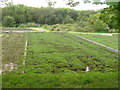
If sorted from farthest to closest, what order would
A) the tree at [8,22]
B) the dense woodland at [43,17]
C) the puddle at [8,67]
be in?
the dense woodland at [43,17] → the tree at [8,22] → the puddle at [8,67]

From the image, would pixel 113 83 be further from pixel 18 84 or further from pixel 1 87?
pixel 1 87

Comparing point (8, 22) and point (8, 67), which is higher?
point (8, 22)

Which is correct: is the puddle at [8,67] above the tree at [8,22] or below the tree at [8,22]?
below

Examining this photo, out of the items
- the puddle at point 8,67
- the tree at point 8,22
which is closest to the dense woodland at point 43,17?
the tree at point 8,22

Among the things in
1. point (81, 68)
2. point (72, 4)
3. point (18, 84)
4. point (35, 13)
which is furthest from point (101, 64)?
point (35, 13)

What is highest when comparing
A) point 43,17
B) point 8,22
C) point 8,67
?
point 43,17

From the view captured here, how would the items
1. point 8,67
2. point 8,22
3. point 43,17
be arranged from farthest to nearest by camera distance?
point 43,17, point 8,22, point 8,67

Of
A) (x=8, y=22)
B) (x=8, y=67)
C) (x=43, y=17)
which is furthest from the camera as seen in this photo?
(x=43, y=17)

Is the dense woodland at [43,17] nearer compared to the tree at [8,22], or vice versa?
the tree at [8,22]

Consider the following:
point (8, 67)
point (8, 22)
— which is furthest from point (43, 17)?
point (8, 67)

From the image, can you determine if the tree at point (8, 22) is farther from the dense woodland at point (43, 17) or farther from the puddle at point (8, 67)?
the puddle at point (8, 67)

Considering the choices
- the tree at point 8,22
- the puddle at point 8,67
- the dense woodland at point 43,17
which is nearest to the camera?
the puddle at point 8,67

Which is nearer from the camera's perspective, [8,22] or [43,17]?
[8,22]

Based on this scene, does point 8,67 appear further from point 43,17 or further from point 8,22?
point 43,17
